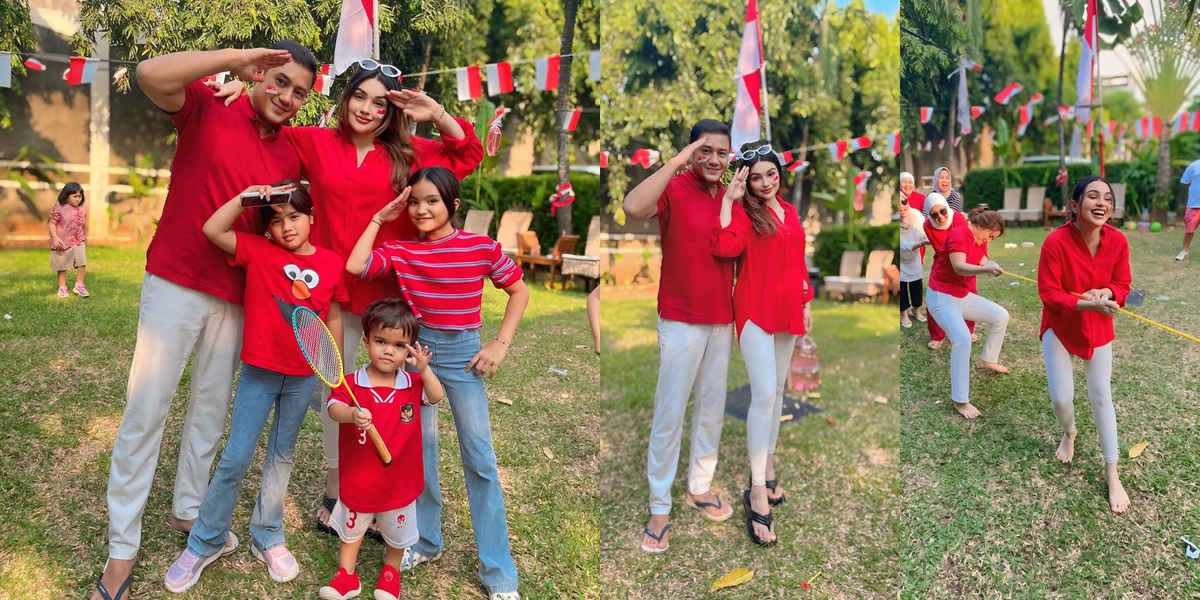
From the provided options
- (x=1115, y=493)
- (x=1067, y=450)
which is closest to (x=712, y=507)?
(x=1067, y=450)

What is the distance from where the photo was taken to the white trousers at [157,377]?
2.19 metres

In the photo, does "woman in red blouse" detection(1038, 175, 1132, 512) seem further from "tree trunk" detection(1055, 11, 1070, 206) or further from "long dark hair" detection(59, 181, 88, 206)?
"long dark hair" detection(59, 181, 88, 206)

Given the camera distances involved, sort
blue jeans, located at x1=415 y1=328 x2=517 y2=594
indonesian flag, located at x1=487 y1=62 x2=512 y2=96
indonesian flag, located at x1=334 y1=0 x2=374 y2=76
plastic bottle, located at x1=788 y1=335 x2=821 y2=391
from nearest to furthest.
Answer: blue jeans, located at x1=415 y1=328 x2=517 y2=594
indonesian flag, located at x1=334 y1=0 x2=374 y2=76
indonesian flag, located at x1=487 y1=62 x2=512 y2=96
plastic bottle, located at x1=788 y1=335 x2=821 y2=391

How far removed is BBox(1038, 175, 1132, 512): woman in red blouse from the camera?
104 inches

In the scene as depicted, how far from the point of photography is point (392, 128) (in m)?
2.35

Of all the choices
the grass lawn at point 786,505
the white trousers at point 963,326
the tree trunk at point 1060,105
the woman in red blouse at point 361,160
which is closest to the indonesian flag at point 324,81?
the woman in red blouse at point 361,160

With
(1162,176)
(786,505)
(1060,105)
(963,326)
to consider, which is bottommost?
(786,505)

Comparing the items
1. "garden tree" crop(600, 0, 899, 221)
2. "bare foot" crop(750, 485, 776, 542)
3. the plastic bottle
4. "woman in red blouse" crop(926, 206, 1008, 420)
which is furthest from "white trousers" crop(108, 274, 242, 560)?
the plastic bottle

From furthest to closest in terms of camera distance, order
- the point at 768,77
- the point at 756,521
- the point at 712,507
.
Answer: the point at 768,77 → the point at 712,507 → the point at 756,521

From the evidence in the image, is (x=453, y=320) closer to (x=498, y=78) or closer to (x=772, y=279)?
(x=498, y=78)

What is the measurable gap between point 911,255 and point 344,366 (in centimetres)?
217

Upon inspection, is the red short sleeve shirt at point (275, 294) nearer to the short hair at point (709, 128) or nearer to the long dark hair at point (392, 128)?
the long dark hair at point (392, 128)

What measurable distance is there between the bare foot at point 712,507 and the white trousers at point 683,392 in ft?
0.62

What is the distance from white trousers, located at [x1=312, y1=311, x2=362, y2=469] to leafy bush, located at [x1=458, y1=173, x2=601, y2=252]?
0.66 meters
